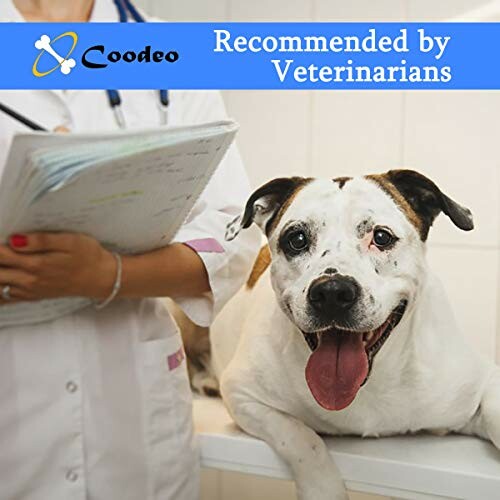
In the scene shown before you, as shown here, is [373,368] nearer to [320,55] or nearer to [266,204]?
[266,204]

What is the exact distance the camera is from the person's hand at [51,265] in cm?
90

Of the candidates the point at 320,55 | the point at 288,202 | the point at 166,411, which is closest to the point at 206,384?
the point at 166,411

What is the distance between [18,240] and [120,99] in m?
0.29

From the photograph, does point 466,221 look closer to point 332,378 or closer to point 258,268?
point 332,378

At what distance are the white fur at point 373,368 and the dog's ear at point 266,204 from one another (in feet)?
0.12

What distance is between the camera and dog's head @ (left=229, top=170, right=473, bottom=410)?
94cm

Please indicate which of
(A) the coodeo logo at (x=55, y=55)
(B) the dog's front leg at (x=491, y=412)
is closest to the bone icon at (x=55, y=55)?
(A) the coodeo logo at (x=55, y=55)

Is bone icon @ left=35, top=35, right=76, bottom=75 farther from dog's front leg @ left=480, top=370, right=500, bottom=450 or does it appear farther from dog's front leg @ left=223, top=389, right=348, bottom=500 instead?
dog's front leg @ left=480, top=370, right=500, bottom=450

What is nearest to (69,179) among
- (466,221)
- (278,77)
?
(466,221)

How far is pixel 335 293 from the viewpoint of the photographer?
2.99 ft

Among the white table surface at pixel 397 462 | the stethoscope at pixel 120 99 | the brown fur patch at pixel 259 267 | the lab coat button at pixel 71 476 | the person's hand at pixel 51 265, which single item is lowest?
the white table surface at pixel 397 462

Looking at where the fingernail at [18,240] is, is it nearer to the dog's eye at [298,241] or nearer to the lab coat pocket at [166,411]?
the lab coat pocket at [166,411]

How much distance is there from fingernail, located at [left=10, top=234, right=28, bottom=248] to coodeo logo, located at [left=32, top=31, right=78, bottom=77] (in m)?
0.35

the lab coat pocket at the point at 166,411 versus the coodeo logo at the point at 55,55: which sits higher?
the coodeo logo at the point at 55,55
